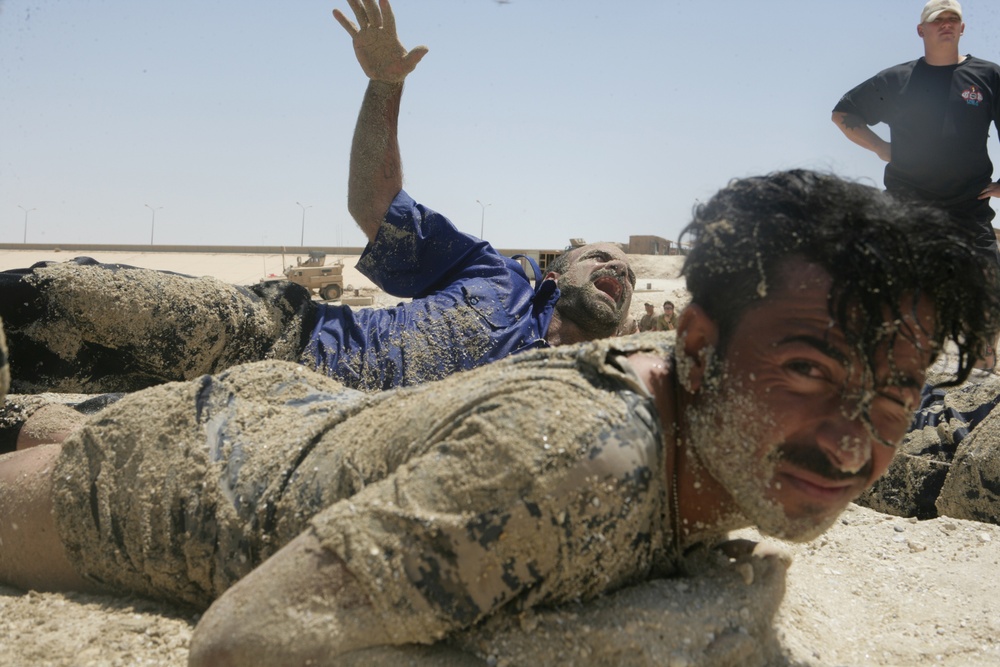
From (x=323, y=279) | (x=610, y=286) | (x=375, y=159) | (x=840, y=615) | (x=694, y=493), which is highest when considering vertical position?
(x=375, y=159)

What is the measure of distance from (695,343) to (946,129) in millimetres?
4190

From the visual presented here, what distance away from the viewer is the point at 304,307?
4195 millimetres

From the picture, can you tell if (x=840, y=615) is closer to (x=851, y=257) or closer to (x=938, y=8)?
(x=851, y=257)

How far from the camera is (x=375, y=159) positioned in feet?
15.5

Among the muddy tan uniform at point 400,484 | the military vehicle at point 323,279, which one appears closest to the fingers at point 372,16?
the muddy tan uniform at point 400,484

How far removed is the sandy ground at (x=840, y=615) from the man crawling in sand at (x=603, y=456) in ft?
0.57

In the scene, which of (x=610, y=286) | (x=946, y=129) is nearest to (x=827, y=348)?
(x=610, y=286)

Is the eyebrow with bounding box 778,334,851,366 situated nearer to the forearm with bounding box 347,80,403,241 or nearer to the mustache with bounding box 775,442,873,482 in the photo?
the mustache with bounding box 775,442,873,482

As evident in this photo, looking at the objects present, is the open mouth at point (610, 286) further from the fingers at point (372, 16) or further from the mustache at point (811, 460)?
the mustache at point (811, 460)

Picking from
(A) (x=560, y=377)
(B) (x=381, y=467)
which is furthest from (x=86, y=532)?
(A) (x=560, y=377)

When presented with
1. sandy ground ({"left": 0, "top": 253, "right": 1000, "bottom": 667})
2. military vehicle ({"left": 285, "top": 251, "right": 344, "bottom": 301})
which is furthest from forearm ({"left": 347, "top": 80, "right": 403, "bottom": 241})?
military vehicle ({"left": 285, "top": 251, "right": 344, "bottom": 301})

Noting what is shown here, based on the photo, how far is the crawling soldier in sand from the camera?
3615 mm

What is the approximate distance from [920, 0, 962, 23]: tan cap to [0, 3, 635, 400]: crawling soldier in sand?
7.92ft

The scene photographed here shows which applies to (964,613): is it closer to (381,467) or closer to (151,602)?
(381,467)
